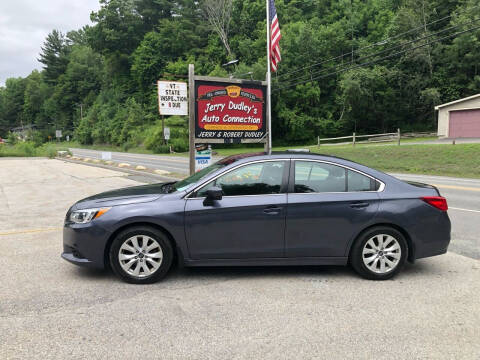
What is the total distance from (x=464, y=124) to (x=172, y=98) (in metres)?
29.8

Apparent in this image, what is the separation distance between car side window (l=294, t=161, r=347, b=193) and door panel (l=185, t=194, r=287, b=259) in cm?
34

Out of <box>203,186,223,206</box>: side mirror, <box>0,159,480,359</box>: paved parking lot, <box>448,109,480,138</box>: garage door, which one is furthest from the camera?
<box>448,109,480,138</box>: garage door

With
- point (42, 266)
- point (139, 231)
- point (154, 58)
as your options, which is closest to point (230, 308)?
point (139, 231)

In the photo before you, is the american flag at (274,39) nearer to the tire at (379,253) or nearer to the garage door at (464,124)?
the tire at (379,253)

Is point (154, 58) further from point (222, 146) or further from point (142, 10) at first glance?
point (222, 146)

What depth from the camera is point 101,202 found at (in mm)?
4445

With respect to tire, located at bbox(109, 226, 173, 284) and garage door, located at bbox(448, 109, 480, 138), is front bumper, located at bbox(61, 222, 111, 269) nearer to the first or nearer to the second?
tire, located at bbox(109, 226, 173, 284)

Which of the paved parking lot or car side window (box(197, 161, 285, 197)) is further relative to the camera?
car side window (box(197, 161, 285, 197))

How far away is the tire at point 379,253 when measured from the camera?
14.4 ft

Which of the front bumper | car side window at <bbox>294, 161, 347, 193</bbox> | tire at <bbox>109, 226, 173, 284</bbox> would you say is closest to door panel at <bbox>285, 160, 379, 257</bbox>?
car side window at <bbox>294, 161, 347, 193</bbox>

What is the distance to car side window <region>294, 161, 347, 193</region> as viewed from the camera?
448cm

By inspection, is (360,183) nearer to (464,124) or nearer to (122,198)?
(122,198)

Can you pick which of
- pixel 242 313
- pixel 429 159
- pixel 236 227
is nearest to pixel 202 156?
pixel 236 227

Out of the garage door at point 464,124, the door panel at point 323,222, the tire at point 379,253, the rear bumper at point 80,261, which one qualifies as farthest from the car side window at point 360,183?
the garage door at point 464,124
